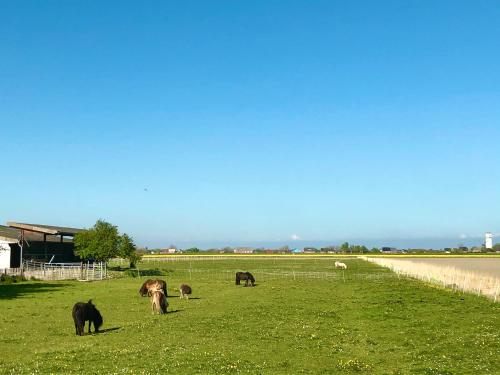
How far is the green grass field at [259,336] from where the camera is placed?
17.6 m

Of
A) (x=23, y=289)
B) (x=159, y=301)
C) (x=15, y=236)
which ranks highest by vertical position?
(x=15, y=236)

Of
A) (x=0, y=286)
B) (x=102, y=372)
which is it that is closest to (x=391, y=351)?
(x=102, y=372)

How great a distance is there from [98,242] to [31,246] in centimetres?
890

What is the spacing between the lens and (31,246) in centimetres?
7144

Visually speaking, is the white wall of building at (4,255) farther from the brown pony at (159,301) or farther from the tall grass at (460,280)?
the tall grass at (460,280)

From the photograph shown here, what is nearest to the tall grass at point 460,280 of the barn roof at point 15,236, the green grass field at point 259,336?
the green grass field at point 259,336

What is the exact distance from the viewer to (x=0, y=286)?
50.3 meters

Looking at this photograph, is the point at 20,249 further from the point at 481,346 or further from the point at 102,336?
the point at 481,346

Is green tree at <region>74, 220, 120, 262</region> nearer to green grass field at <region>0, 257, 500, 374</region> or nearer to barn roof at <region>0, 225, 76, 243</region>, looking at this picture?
barn roof at <region>0, 225, 76, 243</region>

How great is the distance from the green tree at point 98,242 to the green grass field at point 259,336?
30773mm

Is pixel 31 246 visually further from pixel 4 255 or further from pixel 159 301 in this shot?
pixel 159 301

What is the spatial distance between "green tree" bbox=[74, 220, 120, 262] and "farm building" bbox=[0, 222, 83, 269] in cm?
336

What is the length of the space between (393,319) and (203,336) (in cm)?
1204

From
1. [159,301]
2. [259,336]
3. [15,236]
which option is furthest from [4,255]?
[259,336]
